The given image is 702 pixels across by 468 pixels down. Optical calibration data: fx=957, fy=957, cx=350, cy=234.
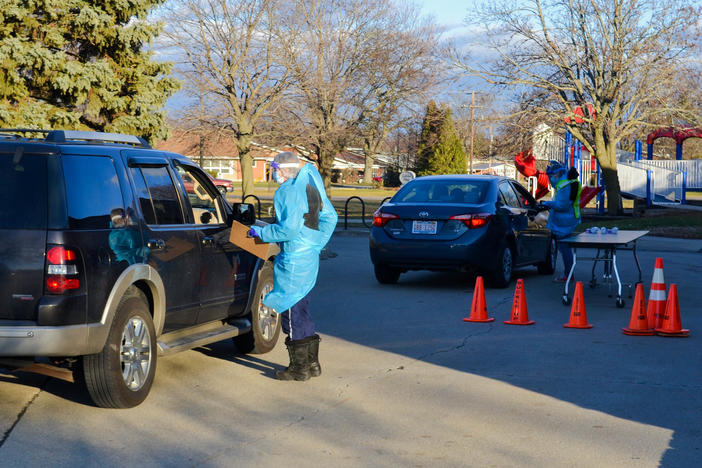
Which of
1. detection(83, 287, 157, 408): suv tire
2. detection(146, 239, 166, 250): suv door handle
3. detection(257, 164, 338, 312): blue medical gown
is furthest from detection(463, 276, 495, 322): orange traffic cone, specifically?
detection(83, 287, 157, 408): suv tire

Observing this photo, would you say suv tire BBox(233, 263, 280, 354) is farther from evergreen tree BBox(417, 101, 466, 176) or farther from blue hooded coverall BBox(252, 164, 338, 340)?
evergreen tree BBox(417, 101, 466, 176)

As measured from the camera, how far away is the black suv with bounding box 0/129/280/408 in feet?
19.9

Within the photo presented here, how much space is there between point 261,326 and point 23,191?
314cm

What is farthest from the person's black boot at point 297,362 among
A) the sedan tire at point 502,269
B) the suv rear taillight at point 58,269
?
the sedan tire at point 502,269

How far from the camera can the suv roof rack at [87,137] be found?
21.7 ft

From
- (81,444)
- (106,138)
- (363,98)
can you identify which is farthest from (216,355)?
(363,98)

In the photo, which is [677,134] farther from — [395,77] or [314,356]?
[314,356]

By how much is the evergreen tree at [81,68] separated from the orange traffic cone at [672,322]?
20798 mm

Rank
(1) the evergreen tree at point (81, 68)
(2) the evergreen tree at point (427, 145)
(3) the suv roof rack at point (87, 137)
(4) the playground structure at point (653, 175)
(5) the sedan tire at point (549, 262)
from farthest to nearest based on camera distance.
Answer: (2) the evergreen tree at point (427, 145), (4) the playground structure at point (653, 175), (1) the evergreen tree at point (81, 68), (5) the sedan tire at point (549, 262), (3) the suv roof rack at point (87, 137)

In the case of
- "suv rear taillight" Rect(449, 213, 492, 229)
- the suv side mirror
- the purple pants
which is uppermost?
the suv side mirror

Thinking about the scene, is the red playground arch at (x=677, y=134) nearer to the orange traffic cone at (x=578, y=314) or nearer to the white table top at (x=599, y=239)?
the white table top at (x=599, y=239)

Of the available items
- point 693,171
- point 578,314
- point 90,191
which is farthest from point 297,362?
point 693,171

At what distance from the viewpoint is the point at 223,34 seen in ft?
137

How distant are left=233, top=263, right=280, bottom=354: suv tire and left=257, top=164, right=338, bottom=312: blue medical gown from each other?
104 cm
